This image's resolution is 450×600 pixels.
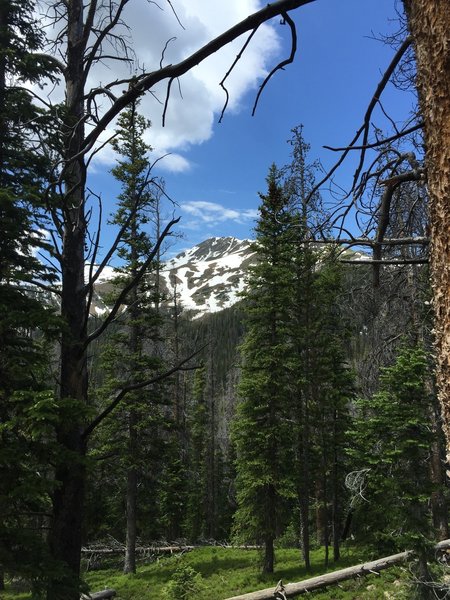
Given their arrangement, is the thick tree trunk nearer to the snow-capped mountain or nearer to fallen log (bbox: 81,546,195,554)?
fallen log (bbox: 81,546,195,554)

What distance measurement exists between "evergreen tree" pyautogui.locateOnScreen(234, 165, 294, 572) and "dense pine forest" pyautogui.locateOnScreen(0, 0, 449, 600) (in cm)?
8

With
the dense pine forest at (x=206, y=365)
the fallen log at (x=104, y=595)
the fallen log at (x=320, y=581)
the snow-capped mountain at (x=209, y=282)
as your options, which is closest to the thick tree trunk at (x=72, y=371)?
the dense pine forest at (x=206, y=365)

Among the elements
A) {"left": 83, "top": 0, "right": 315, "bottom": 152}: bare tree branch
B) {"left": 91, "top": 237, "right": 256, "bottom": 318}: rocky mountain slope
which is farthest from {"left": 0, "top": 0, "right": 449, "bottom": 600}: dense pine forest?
{"left": 91, "top": 237, "right": 256, "bottom": 318}: rocky mountain slope

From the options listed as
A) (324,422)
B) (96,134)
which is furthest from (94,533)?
(96,134)

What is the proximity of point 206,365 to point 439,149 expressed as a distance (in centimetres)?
1548

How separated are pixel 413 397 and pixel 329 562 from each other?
31.6 feet

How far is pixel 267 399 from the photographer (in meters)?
14.7

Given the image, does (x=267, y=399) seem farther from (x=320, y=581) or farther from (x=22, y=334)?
(x=22, y=334)

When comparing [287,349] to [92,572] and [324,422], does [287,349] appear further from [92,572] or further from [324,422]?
[92,572]

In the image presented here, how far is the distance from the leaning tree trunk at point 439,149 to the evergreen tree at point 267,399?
41.8 ft

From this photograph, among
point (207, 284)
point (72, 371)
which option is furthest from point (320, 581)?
point (207, 284)

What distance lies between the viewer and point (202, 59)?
1.63 meters

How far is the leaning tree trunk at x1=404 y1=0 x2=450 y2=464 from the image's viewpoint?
126cm

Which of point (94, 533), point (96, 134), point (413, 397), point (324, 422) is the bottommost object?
point (94, 533)
